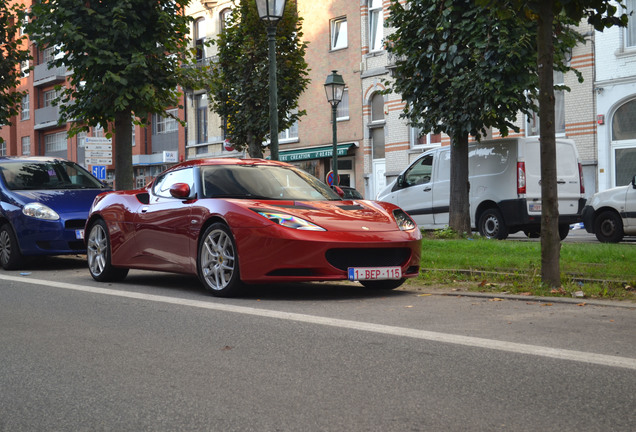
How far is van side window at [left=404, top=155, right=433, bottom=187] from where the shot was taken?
1833cm

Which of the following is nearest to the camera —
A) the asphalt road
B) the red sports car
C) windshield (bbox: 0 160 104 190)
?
the asphalt road

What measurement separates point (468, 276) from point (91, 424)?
258 inches

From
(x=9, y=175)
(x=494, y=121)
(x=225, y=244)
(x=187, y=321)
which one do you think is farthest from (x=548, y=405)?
(x=494, y=121)

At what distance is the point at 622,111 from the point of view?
26.5 m

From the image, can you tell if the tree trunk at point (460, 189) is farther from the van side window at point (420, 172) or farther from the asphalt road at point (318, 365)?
the asphalt road at point (318, 365)

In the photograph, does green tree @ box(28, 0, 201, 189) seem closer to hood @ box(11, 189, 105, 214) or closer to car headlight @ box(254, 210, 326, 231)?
hood @ box(11, 189, 105, 214)

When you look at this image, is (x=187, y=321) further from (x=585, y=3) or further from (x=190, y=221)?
(x=585, y=3)

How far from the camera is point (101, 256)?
34.9 feet

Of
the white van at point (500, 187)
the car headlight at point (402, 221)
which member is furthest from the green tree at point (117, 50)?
the car headlight at point (402, 221)

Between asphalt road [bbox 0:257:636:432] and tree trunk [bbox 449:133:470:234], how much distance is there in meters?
8.10

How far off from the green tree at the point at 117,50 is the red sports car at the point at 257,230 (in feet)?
24.3

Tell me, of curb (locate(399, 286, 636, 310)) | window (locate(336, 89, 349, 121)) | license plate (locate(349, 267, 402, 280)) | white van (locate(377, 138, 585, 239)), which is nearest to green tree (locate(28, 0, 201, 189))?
white van (locate(377, 138, 585, 239))

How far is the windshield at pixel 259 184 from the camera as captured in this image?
9.03 meters

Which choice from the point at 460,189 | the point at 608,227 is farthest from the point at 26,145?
the point at 608,227
